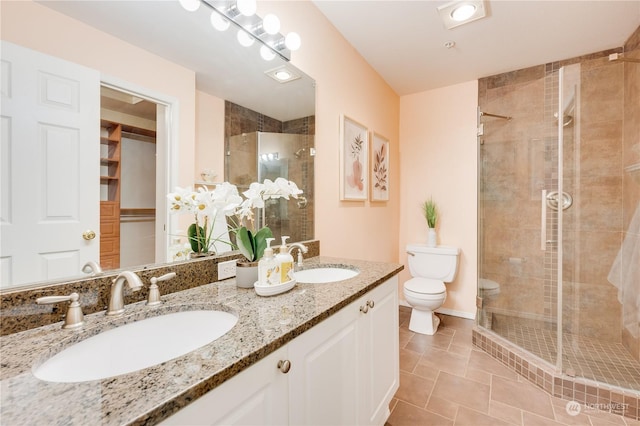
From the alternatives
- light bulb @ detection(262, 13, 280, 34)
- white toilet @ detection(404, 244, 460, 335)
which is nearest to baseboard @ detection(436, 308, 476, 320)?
white toilet @ detection(404, 244, 460, 335)

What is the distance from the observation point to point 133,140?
0.95 meters

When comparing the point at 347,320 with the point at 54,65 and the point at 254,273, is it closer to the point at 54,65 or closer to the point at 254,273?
the point at 254,273

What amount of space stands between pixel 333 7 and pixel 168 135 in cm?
147

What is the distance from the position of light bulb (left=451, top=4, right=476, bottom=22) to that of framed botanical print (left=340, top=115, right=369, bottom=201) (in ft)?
3.08

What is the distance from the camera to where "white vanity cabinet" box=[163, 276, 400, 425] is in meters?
0.60

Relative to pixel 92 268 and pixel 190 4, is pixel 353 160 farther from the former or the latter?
→ pixel 92 268

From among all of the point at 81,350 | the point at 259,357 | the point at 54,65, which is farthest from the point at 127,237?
the point at 259,357

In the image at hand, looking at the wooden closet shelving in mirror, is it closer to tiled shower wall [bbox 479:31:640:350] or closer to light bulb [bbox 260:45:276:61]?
light bulb [bbox 260:45:276:61]

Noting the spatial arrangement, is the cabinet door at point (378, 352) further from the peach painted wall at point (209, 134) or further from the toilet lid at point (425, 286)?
the toilet lid at point (425, 286)

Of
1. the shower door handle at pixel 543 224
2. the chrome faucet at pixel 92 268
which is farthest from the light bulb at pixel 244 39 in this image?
the shower door handle at pixel 543 224

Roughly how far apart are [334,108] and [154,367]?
187 cm

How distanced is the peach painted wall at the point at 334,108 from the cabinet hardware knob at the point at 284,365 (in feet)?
3.74

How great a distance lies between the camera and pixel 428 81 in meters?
2.83

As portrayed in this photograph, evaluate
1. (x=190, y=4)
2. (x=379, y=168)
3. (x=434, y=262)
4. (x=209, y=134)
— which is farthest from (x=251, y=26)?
(x=434, y=262)
